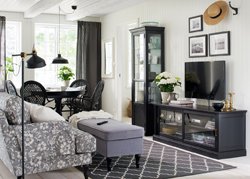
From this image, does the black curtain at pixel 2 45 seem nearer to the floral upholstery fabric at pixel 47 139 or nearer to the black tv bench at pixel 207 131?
the black tv bench at pixel 207 131

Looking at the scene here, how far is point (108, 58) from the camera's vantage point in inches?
377

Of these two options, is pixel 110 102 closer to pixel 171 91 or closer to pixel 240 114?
pixel 171 91

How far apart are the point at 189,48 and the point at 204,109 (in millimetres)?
1403

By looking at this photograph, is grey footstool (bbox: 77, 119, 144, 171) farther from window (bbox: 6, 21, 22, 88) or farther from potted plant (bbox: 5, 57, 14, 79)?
window (bbox: 6, 21, 22, 88)

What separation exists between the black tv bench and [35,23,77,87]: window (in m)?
4.21

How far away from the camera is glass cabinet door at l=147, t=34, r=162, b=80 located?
22.6 ft

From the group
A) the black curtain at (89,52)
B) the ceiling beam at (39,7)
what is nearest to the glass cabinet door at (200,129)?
the ceiling beam at (39,7)

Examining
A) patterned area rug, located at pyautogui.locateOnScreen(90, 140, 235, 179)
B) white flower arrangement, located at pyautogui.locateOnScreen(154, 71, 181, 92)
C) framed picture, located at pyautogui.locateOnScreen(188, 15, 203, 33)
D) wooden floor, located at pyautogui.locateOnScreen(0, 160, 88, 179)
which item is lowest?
wooden floor, located at pyautogui.locateOnScreen(0, 160, 88, 179)

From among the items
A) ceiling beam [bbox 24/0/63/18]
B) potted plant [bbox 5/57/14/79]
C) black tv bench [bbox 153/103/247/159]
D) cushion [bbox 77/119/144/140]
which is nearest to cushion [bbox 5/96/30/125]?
cushion [bbox 77/119/144/140]

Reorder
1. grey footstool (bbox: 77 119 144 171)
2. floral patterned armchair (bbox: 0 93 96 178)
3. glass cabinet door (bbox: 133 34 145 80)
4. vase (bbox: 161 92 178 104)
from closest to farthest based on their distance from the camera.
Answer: floral patterned armchair (bbox: 0 93 96 178)
grey footstool (bbox: 77 119 144 171)
vase (bbox: 161 92 178 104)
glass cabinet door (bbox: 133 34 145 80)

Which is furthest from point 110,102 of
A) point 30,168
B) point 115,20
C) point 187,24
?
point 30,168

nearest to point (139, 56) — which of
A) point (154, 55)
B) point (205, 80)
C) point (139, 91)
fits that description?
point (154, 55)

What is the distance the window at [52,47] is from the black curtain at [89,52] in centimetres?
21

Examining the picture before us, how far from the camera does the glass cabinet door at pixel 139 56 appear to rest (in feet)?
22.8
